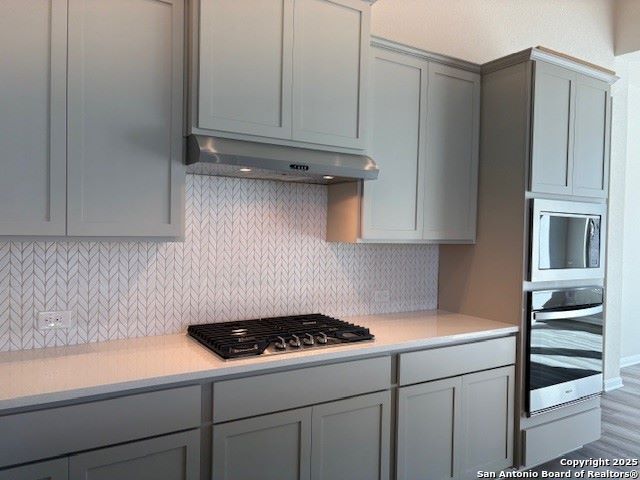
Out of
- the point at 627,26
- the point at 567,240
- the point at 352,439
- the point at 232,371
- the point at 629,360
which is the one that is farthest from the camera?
the point at 629,360

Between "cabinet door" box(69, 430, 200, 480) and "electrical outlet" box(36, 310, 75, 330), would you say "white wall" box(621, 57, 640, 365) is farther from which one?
"electrical outlet" box(36, 310, 75, 330)

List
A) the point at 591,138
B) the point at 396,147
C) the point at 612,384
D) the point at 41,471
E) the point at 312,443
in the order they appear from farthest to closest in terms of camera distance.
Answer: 1. the point at 612,384
2. the point at 591,138
3. the point at 396,147
4. the point at 312,443
5. the point at 41,471

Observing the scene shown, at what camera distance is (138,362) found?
1868 mm

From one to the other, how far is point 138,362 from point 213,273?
71 cm

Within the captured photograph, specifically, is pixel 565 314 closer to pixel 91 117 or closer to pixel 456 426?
pixel 456 426

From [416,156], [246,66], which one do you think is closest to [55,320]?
[246,66]

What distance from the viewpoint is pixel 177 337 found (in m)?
2.32

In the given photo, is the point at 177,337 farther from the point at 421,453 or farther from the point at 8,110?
the point at 421,453

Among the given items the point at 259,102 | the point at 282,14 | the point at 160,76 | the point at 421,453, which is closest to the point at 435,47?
the point at 282,14

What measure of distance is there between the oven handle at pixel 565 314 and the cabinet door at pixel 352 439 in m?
1.08

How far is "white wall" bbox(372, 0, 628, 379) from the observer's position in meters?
3.16

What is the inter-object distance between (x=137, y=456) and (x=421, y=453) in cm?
140

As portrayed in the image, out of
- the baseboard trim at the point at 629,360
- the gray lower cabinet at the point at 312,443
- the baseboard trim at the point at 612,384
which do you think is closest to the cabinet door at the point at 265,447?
the gray lower cabinet at the point at 312,443

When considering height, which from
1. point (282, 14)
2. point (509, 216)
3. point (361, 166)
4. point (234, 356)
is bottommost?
point (234, 356)
